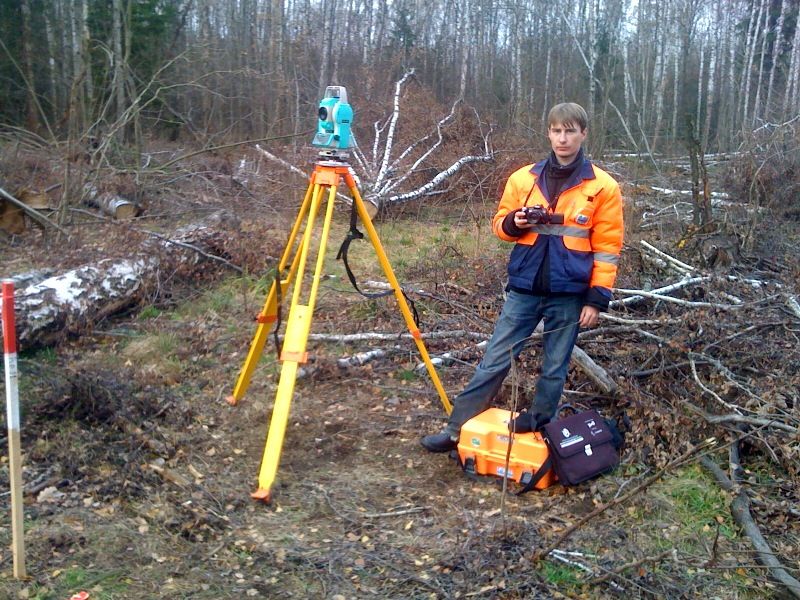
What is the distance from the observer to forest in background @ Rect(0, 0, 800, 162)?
1595 centimetres

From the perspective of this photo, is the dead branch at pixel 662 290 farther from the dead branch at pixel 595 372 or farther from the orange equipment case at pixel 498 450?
the orange equipment case at pixel 498 450

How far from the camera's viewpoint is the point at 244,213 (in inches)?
391

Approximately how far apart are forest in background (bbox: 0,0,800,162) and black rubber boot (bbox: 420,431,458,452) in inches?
308

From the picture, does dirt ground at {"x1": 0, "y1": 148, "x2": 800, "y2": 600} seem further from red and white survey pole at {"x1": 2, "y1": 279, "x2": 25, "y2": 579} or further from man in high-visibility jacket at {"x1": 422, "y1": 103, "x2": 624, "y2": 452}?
man in high-visibility jacket at {"x1": 422, "y1": 103, "x2": 624, "y2": 452}

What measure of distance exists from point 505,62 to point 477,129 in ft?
37.4

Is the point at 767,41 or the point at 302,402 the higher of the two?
the point at 767,41

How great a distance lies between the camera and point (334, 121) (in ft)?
13.4

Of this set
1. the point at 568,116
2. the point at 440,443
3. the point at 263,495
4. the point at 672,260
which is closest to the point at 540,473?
the point at 440,443

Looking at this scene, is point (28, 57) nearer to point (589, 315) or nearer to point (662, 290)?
point (662, 290)

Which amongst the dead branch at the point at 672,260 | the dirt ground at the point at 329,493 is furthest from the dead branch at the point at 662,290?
the dirt ground at the point at 329,493

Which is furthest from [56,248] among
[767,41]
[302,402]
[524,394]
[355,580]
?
[767,41]

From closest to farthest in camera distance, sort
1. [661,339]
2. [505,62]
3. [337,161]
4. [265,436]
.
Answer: [337,161] < [265,436] < [661,339] < [505,62]

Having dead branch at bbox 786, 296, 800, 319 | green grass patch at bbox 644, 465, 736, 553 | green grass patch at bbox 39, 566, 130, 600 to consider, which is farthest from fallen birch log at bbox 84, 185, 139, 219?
green grass patch at bbox 644, 465, 736, 553

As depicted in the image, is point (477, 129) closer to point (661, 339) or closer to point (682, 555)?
point (661, 339)
